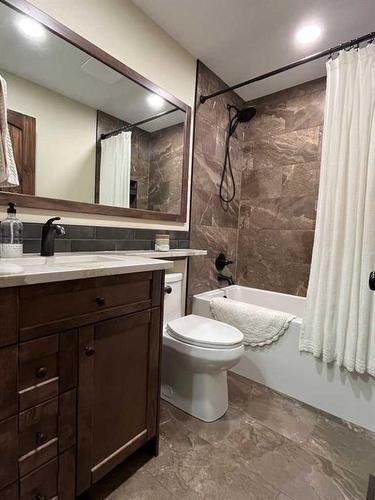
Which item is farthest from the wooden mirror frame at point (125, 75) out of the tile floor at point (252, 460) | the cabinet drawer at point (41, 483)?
the tile floor at point (252, 460)

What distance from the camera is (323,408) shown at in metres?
1.65

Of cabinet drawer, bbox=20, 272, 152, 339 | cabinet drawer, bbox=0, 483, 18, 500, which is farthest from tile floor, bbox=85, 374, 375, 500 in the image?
cabinet drawer, bbox=20, 272, 152, 339

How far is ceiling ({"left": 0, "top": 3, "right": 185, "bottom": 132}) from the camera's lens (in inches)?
47.1

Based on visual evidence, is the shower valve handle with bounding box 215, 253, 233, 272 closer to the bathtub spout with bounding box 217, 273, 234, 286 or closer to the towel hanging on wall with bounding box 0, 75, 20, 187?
the bathtub spout with bounding box 217, 273, 234, 286

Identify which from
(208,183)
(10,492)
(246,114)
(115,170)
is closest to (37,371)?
(10,492)

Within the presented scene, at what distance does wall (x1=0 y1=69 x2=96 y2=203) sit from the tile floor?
1.36 m

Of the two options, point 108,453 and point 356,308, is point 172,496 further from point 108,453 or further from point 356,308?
point 356,308

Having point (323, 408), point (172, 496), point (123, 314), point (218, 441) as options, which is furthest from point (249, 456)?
point (123, 314)

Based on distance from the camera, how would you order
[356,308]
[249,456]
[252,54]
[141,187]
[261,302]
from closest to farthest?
[249,456] < [356,308] < [141,187] < [252,54] < [261,302]

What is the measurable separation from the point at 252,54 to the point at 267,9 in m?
0.42

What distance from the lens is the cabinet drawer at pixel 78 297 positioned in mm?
776

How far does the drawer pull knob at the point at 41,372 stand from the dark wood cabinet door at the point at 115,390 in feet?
0.37

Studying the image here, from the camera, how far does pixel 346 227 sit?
62.0 inches

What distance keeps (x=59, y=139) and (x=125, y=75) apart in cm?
61
